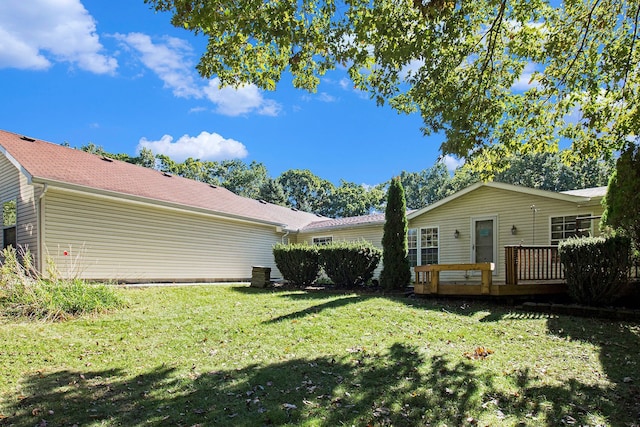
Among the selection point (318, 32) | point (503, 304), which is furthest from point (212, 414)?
point (503, 304)

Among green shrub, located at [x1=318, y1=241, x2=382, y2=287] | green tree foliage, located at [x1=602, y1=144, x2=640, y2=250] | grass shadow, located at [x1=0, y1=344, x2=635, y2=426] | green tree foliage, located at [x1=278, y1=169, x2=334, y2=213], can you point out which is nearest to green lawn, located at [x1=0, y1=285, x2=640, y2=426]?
grass shadow, located at [x1=0, y1=344, x2=635, y2=426]

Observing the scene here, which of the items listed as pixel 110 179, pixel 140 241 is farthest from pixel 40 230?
pixel 110 179

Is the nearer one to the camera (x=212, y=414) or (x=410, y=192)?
(x=212, y=414)

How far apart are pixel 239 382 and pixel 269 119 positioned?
19666mm

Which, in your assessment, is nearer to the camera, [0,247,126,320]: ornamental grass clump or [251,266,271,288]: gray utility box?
[0,247,126,320]: ornamental grass clump

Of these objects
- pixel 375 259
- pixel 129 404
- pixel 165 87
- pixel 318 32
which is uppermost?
pixel 165 87

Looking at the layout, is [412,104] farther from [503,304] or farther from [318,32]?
[503,304]

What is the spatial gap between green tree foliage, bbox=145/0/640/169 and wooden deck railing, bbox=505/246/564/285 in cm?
233

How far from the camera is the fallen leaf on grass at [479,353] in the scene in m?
5.04

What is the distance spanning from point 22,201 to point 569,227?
15.3 meters

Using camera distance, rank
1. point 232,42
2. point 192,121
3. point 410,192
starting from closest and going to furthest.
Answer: point 232,42
point 192,121
point 410,192

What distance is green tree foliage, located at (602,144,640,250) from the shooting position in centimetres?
738

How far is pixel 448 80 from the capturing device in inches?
281

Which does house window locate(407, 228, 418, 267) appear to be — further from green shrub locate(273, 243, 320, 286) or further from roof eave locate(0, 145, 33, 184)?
roof eave locate(0, 145, 33, 184)
